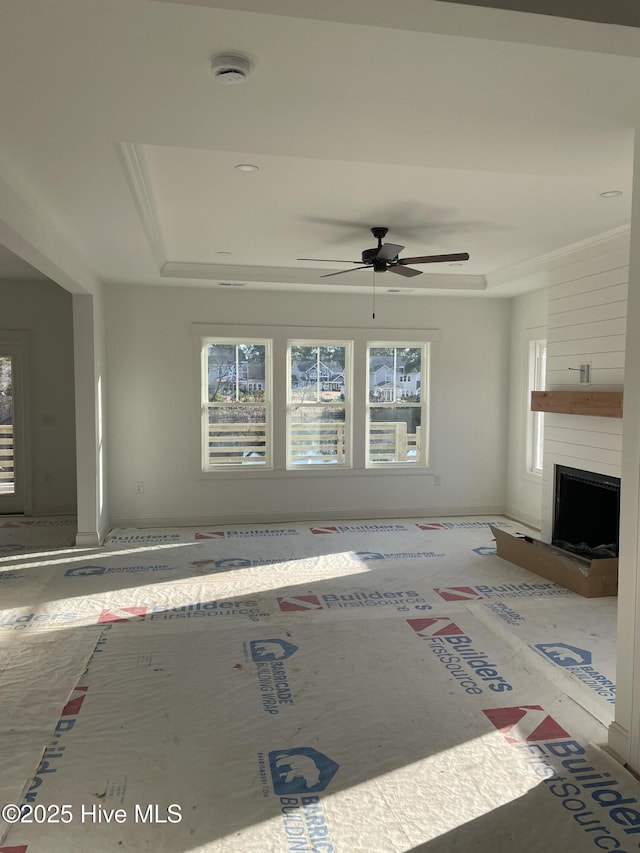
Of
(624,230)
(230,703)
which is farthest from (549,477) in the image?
(230,703)

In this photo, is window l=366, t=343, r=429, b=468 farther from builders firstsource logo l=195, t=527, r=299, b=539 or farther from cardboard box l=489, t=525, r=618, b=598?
cardboard box l=489, t=525, r=618, b=598

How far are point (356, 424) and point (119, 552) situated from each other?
3.04 metres

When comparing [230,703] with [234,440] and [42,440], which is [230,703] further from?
[42,440]

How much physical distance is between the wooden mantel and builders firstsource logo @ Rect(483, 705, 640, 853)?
8.20 ft

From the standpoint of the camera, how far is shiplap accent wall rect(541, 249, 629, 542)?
4.87 metres

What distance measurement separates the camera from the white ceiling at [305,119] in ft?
6.01

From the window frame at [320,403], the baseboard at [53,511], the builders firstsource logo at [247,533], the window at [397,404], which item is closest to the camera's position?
the builders firstsource logo at [247,533]

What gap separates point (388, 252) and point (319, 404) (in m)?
2.95

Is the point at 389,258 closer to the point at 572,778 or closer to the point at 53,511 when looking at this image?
the point at 572,778

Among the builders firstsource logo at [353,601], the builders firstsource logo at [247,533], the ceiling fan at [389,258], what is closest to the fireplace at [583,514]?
the builders firstsource logo at [353,601]

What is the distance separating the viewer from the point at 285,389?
7.15 metres

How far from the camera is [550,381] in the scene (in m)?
5.81

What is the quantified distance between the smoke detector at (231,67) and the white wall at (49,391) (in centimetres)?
583

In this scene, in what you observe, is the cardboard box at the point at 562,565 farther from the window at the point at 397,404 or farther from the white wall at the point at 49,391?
the white wall at the point at 49,391
